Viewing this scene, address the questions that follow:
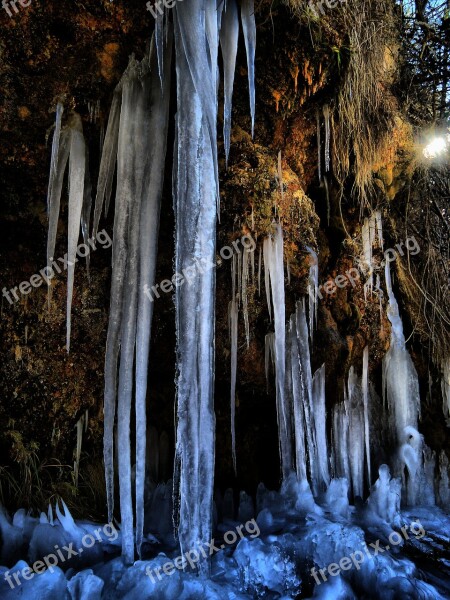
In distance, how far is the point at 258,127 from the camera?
3377 millimetres

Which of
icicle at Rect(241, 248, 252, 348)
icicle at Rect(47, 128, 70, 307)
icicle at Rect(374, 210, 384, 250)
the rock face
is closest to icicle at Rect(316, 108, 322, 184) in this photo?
the rock face

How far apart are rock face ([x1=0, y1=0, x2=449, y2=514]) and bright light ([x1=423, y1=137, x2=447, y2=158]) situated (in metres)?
0.58

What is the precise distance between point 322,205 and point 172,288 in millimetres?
1537

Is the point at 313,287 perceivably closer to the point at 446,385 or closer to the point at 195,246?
the point at 195,246

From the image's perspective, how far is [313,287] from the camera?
3746mm

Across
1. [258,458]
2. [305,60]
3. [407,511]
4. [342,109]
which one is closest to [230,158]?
[305,60]

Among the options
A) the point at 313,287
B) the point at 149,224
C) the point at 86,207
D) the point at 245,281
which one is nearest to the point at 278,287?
the point at 245,281

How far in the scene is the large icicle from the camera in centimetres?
243

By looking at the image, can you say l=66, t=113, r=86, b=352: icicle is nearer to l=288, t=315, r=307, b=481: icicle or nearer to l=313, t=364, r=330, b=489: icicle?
l=288, t=315, r=307, b=481: icicle

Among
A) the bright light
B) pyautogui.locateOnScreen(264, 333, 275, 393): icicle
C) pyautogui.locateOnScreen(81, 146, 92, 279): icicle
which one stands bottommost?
pyautogui.locateOnScreen(264, 333, 275, 393): icicle

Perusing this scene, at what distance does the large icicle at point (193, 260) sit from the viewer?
2426 millimetres

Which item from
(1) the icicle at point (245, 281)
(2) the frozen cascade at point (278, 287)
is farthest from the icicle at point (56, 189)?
(2) the frozen cascade at point (278, 287)

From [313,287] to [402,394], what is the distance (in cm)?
173

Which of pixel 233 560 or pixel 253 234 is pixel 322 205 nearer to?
pixel 253 234
